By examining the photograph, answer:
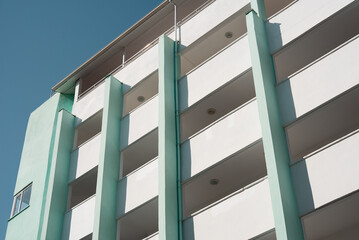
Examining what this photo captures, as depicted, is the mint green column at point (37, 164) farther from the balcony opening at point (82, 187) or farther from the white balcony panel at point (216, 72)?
the white balcony panel at point (216, 72)

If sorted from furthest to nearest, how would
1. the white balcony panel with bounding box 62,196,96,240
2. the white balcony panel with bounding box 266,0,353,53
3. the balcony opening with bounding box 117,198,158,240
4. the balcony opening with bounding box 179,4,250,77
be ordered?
1. the balcony opening with bounding box 179,4,250,77
2. the white balcony panel with bounding box 62,196,96,240
3. the balcony opening with bounding box 117,198,158,240
4. the white balcony panel with bounding box 266,0,353,53

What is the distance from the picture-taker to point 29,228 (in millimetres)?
28250

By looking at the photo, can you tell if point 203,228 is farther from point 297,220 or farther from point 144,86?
point 144,86

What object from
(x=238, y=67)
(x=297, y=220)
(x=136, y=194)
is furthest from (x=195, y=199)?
(x=297, y=220)

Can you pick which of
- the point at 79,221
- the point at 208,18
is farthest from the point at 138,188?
the point at 208,18

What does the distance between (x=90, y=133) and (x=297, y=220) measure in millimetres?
17378

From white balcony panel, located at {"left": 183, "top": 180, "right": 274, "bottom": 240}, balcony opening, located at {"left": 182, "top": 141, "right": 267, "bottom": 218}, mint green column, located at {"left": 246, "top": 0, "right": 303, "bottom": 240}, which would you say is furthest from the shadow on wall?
balcony opening, located at {"left": 182, "top": 141, "right": 267, "bottom": 218}

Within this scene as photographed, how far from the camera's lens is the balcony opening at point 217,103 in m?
24.7

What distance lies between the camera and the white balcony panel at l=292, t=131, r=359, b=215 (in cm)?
1775

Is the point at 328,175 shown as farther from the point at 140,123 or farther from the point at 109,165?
the point at 109,165

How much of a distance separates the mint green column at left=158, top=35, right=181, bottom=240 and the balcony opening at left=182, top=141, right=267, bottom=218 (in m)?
0.63

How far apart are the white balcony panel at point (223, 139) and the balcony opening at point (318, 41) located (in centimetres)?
236

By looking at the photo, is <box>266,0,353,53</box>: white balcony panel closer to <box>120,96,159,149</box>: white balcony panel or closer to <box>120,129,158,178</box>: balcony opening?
<box>120,96,159,149</box>: white balcony panel

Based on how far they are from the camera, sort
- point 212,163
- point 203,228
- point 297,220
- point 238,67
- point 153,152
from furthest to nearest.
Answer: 1. point 153,152
2. point 238,67
3. point 212,163
4. point 203,228
5. point 297,220
